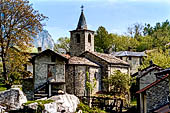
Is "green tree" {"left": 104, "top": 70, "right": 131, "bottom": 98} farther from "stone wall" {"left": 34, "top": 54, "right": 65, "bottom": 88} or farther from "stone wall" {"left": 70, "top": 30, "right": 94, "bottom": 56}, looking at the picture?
"stone wall" {"left": 70, "top": 30, "right": 94, "bottom": 56}

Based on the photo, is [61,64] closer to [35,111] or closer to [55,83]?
[55,83]

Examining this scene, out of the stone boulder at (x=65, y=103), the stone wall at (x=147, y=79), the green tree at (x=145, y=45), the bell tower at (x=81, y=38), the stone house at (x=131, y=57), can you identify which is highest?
the green tree at (x=145, y=45)

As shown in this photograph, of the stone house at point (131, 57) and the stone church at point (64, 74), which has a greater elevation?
the stone house at point (131, 57)

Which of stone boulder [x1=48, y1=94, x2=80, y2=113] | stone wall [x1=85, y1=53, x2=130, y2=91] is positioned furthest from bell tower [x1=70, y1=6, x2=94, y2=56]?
stone boulder [x1=48, y1=94, x2=80, y2=113]

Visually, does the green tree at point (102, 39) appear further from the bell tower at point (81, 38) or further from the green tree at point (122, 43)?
the bell tower at point (81, 38)

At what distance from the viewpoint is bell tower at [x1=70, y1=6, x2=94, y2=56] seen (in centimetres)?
4356

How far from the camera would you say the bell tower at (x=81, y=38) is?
143 feet

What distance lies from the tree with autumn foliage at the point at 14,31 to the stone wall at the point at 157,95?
13683 millimetres

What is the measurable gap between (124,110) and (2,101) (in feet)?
53.7

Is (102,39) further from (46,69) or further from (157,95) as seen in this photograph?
(157,95)

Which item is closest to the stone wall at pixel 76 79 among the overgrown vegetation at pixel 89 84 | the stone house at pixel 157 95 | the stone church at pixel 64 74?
the stone church at pixel 64 74

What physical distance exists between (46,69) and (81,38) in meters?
12.5

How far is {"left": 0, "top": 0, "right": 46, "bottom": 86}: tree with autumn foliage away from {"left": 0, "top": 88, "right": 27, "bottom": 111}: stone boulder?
399cm

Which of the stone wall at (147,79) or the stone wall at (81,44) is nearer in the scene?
the stone wall at (147,79)
